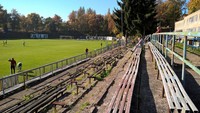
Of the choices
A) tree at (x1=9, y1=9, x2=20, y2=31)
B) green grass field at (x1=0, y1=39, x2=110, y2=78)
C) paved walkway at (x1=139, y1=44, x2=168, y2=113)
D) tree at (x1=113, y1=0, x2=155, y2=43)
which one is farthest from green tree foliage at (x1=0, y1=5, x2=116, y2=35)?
paved walkway at (x1=139, y1=44, x2=168, y2=113)

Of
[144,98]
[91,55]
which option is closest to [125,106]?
[144,98]

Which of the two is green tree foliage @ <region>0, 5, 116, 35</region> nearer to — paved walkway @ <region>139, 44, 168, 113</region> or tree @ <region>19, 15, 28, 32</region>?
tree @ <region>19, 15, 28, 32</region>

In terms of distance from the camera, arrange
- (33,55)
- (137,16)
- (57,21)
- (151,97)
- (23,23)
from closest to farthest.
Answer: (151,97) → (33,55) → (137,16) → (23,23) → (57,21)

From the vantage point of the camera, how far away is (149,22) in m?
39.0

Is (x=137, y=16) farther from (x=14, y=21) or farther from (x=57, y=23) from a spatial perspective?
(x=14, y=21)

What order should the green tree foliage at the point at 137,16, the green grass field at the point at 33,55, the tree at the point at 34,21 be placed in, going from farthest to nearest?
the tree at the point at 34,21 → the green tree foliage at the point at 137,16 → the green grass field at the point at 33,55

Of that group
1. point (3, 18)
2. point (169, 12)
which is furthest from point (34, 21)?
point (169, 12)

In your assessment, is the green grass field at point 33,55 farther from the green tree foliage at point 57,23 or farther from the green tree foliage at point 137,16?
the green tree foliage at point 57,23

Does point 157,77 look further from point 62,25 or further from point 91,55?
point 62,25

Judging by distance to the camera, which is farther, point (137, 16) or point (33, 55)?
point (137, 16)

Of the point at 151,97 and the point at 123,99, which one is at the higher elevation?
the point at 123,99

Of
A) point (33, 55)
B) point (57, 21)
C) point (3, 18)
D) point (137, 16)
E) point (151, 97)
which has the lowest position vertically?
point (33, 55)

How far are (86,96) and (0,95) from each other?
5747 millimetres

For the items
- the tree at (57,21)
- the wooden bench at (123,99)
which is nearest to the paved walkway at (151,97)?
the wooden bench at (123,99)
